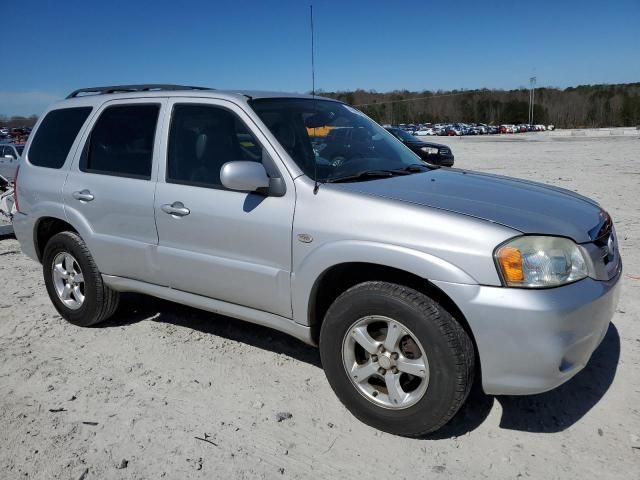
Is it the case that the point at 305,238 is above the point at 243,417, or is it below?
above

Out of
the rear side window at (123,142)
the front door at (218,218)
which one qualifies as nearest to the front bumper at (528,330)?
the front door at (218,218)

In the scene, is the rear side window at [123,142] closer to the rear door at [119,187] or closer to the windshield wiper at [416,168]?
the rear door at [119,187]

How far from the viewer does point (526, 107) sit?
13012 centimetres

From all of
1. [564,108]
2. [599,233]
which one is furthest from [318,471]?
[564,108]

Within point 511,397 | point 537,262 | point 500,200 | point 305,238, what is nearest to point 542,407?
point 511,397

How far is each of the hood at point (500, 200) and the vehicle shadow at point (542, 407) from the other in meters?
1.05

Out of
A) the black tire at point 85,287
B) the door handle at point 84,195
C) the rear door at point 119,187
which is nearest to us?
the rear door at point 119,187

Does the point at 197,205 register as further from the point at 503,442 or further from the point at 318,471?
the point at 503,442

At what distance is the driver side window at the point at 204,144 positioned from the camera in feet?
11.4

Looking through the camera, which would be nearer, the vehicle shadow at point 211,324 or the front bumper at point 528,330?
the front bumper at point 528,330

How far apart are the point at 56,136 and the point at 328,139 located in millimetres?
2435

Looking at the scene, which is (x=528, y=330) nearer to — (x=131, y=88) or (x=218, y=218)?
(x=218, y=218)

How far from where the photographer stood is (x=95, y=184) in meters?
4.07

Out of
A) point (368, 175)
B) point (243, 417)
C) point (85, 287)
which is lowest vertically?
point (243, 417)
